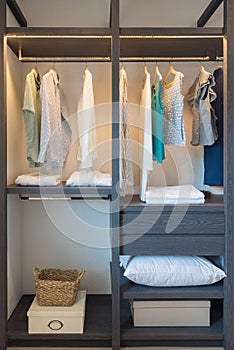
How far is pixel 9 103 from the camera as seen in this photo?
8.34 ft

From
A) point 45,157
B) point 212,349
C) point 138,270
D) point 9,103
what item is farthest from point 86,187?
point 212,349

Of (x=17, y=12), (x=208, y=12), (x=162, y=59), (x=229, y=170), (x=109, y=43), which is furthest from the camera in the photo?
(x=162, y=59)

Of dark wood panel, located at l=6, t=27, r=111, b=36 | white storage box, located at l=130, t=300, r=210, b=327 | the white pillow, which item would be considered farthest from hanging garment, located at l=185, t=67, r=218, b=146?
white storage box, located at l=130, t=300, r=210, b=327

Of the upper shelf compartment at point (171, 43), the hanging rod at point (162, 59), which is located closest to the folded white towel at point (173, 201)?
the upper shelf compartment at point (171, 43)

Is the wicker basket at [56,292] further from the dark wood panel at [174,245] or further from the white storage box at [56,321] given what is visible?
the dark wood panel at [174,245]

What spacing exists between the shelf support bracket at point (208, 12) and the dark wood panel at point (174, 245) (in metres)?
1.55

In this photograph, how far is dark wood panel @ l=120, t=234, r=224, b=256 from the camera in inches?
91.3

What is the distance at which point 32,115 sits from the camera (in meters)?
2.54

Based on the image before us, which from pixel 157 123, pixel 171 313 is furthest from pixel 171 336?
pixel 157 123

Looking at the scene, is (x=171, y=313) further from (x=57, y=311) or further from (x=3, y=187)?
(x=3, y=187)

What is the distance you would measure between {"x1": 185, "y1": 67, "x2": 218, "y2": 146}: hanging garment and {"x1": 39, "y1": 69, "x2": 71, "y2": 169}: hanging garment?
3.12ft

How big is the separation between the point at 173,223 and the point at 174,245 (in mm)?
141

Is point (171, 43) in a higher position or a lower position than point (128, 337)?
higher

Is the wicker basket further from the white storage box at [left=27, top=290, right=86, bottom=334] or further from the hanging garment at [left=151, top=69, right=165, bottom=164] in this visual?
the hanging garment at [left=151, top=69, right=165, bottom=164]
